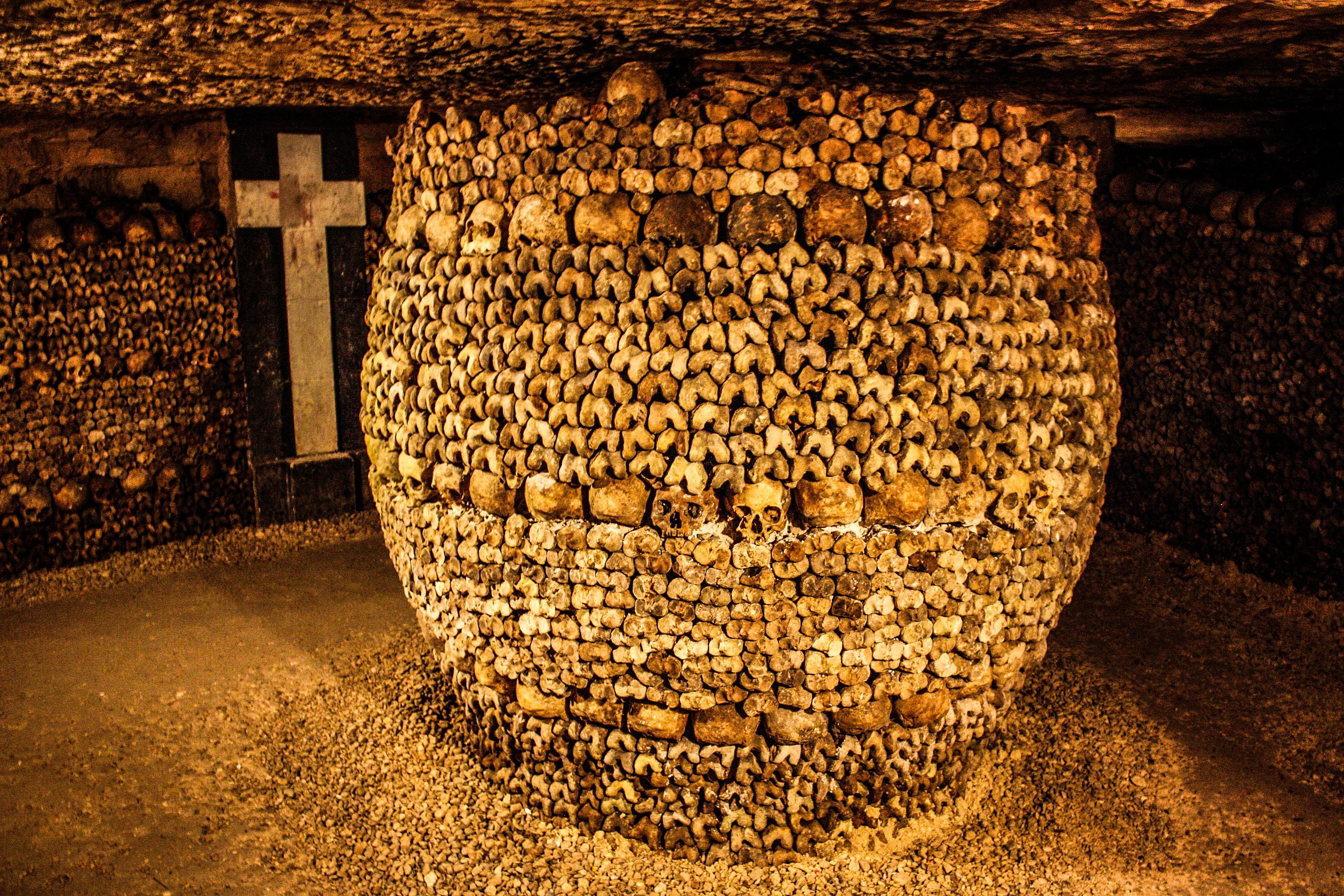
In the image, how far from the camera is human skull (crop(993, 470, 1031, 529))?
2625mm

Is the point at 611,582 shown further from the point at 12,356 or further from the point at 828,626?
the point at 12,356

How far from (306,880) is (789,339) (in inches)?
72.3

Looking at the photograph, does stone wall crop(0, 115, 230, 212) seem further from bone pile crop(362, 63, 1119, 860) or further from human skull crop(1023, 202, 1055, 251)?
human skull crop(1023, 202, 1055, 251)

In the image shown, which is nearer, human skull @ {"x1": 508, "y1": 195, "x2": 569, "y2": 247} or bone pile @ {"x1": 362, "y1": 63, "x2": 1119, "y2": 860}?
bone pile @ {"x1": 362, "y1": 63, "x2": 1119, "y2": 860}

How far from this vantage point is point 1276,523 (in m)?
4.61

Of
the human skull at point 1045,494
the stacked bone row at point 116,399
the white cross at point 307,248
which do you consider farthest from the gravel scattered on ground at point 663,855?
the white cross at point 307,248

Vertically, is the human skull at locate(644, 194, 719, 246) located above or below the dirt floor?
above

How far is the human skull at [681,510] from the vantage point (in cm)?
249

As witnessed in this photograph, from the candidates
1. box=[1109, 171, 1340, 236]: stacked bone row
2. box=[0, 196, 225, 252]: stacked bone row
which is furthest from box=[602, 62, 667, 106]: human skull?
box=[0, 196, 225, 252]: stacked bone row

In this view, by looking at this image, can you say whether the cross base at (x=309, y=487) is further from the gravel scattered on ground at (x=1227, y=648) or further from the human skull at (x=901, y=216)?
the human skull at (x=901, y=216)

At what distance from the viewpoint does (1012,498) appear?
8.65 feet

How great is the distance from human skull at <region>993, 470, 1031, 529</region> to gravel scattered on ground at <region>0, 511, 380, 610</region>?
12.0 feet

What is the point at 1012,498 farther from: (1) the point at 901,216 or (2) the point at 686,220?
(2) the point at 686,220

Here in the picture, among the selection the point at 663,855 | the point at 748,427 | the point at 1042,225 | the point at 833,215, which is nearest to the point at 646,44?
the point at 833,215
